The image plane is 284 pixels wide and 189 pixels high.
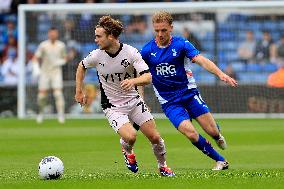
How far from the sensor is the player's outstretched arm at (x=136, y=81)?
12383 mm

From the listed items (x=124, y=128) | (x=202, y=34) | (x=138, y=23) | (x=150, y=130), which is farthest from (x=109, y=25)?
(x=138, y=23)

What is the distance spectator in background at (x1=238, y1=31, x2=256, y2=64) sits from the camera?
2990 cm

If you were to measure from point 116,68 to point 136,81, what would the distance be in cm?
67

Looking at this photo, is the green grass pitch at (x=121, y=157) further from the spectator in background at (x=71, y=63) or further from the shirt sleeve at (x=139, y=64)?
the spectator in background at (x=71, y=63)

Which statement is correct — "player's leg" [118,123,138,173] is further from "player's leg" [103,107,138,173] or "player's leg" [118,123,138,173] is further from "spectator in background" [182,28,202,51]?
"spectator in background" [182,28,202,51]

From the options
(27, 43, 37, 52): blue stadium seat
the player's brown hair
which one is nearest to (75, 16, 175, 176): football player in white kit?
the player's brown hair

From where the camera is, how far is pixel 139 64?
1291cm

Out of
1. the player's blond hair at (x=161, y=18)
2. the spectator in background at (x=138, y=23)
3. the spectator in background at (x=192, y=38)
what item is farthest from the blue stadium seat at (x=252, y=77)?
the player's blond hair at (x=161, y=18)

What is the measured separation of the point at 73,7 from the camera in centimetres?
A: 2994

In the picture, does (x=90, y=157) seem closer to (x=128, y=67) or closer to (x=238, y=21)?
(x=128, y=67)

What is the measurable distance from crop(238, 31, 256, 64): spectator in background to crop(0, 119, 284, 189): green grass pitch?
2482 mm

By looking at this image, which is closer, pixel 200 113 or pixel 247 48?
pixel 200 113

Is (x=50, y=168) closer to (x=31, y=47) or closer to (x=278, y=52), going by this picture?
(x=278, y=52)

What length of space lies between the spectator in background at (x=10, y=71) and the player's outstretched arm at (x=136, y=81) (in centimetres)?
1946
